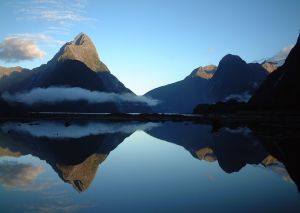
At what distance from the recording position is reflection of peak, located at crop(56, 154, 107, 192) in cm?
2140

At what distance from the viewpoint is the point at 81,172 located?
84.5ft

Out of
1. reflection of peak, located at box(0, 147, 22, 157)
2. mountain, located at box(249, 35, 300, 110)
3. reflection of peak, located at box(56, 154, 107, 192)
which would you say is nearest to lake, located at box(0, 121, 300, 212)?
reflection of peak, located at box(56, 154, 107, 192)

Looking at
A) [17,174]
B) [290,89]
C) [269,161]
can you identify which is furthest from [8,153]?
[290,89]

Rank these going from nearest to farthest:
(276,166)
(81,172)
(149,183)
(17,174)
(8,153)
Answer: (149,183), (17,174), (81,172), (276,166), (8,153)

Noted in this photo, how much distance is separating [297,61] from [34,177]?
159 meters

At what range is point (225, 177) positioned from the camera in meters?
24.2

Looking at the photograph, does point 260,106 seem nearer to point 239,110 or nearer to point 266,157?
point 239,110

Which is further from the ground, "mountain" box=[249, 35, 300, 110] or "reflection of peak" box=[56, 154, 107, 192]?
"mountain" box=[249, 35, 300, 110]

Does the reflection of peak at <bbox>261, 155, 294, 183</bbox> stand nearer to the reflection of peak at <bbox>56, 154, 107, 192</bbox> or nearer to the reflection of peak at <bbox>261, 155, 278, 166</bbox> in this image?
the reflection of peak at <bbox>261, 155, 278, 166</bbox>

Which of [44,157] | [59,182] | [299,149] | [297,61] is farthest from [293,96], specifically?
[59,182]

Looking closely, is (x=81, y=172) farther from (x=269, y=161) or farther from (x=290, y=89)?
(x=290, y=89)

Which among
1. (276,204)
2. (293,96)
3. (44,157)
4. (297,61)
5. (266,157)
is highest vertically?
(297,61)

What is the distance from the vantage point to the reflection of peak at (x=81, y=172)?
21.4 m

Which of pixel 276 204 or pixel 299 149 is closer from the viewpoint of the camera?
pixel 276 204
